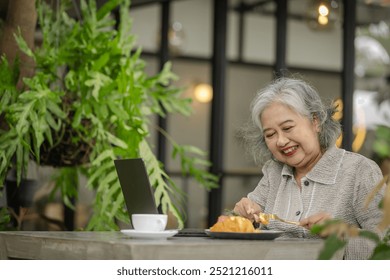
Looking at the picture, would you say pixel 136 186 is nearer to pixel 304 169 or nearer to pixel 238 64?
pixel 304 169

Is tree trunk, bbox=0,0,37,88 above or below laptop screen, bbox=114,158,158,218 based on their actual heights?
above

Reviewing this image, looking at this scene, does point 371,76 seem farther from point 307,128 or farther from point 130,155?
point 307,128

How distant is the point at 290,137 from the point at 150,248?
1121 mm

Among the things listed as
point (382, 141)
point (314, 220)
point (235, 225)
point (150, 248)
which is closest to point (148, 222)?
point (235, 225)

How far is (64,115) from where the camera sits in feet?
12.4

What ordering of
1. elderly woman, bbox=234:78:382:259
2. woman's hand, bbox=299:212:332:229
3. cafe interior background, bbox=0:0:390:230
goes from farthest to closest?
1. cafe interior background, bbox=0:0:390:230
2. elderly woman, bbox=234:78:382:259
3. woman's hand, bbox=299:212:332:229

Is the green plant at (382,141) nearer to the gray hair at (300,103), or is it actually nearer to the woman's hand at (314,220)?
the woman's hand at (314,220)

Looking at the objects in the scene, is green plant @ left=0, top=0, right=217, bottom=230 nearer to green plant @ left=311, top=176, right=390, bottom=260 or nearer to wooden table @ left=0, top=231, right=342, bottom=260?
wooden table @ left=0, top=231, right=342, bottom=260

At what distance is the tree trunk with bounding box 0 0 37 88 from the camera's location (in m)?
3.80

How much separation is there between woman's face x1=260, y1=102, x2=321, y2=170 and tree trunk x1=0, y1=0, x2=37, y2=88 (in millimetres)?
1356

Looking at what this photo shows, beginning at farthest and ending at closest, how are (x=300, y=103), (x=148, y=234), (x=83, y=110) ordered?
(x=83, y=110) < (x=300, y=103) < (x=148, y=234)

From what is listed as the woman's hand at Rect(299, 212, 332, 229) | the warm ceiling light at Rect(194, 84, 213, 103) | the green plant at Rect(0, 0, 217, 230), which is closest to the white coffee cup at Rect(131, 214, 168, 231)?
the woman's hand at Rect(299, 212, 332, 229)

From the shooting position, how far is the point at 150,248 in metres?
1.96

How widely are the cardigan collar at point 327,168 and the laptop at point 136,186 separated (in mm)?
714
